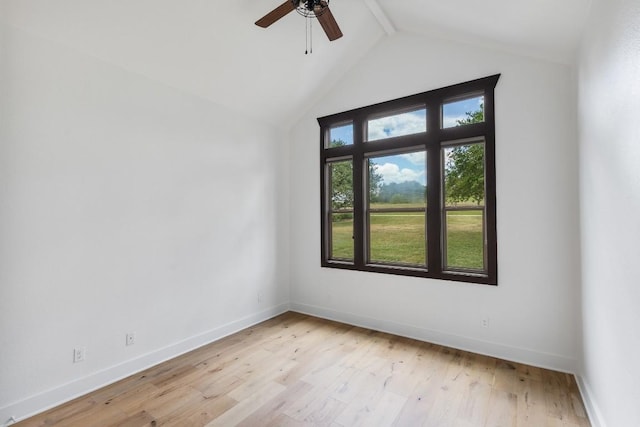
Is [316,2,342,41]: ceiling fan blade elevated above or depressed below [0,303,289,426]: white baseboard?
above

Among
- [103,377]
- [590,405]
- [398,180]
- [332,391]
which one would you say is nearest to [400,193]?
[398,180]

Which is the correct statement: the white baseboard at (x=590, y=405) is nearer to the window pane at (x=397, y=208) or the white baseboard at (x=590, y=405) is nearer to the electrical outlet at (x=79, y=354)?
the window pane at (x=397, y=208)

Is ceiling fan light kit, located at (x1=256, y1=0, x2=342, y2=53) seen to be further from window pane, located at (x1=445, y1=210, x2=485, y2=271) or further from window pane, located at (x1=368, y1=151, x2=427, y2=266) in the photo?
window pane, located at (x1=445, y1=210, x2=485, y2=271)

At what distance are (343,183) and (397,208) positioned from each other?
2.97 ft

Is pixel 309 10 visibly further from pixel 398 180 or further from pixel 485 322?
pixel 485 322

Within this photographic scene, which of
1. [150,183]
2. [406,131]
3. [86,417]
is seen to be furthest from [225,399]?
[406,131]

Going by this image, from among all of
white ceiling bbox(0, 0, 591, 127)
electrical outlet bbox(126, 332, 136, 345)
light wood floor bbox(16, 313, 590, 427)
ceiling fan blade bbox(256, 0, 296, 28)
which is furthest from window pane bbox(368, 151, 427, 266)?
electrical outlet bbox(126, 332, 136, 345)

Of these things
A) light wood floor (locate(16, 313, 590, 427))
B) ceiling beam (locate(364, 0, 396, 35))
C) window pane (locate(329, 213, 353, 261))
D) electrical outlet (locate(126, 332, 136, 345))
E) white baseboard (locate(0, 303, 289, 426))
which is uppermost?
ceiling beam (locate(364, 0, 396, 35))

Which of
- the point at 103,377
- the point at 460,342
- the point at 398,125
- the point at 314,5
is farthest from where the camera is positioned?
the point at 398,125

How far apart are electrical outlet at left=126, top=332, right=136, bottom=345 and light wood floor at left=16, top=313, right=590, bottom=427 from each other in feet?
1.01

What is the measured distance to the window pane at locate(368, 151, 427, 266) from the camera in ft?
11.9

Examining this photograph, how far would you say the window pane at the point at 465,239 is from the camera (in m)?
3.22

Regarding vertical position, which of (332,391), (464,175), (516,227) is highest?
(464,175)

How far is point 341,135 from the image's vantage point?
14.1ft
